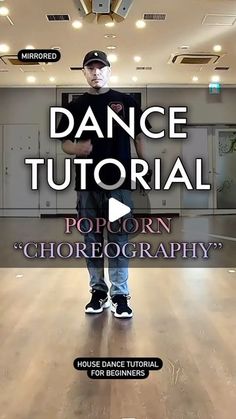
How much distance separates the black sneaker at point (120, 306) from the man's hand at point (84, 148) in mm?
739

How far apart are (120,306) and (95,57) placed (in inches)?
33.3

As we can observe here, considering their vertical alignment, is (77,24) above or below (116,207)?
above

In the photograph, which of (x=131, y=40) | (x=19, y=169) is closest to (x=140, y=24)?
(x=131, y=40)

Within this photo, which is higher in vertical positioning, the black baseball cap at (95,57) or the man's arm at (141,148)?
the black baseball cap at (95,57)

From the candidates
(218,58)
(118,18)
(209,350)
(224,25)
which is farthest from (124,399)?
(224,25)

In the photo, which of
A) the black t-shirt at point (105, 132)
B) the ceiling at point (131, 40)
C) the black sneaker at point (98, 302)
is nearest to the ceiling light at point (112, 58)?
the ceiling at point (131, 40)

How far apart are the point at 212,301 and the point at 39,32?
1175 millimetres

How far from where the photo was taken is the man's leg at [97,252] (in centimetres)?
113

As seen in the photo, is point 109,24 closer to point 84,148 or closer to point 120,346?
point 84,148

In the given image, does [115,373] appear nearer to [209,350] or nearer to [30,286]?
[209,350]

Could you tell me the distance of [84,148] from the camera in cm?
94

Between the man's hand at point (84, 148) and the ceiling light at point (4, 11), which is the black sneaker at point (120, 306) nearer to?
the man's hand at point (84, 148)

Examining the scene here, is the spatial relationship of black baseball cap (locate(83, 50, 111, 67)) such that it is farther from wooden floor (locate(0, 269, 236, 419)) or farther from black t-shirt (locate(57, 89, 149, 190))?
wooden floor (locate(0, 269, 236, 419))

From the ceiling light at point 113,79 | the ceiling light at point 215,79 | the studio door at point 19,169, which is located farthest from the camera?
the ceiling light at point 215,79
